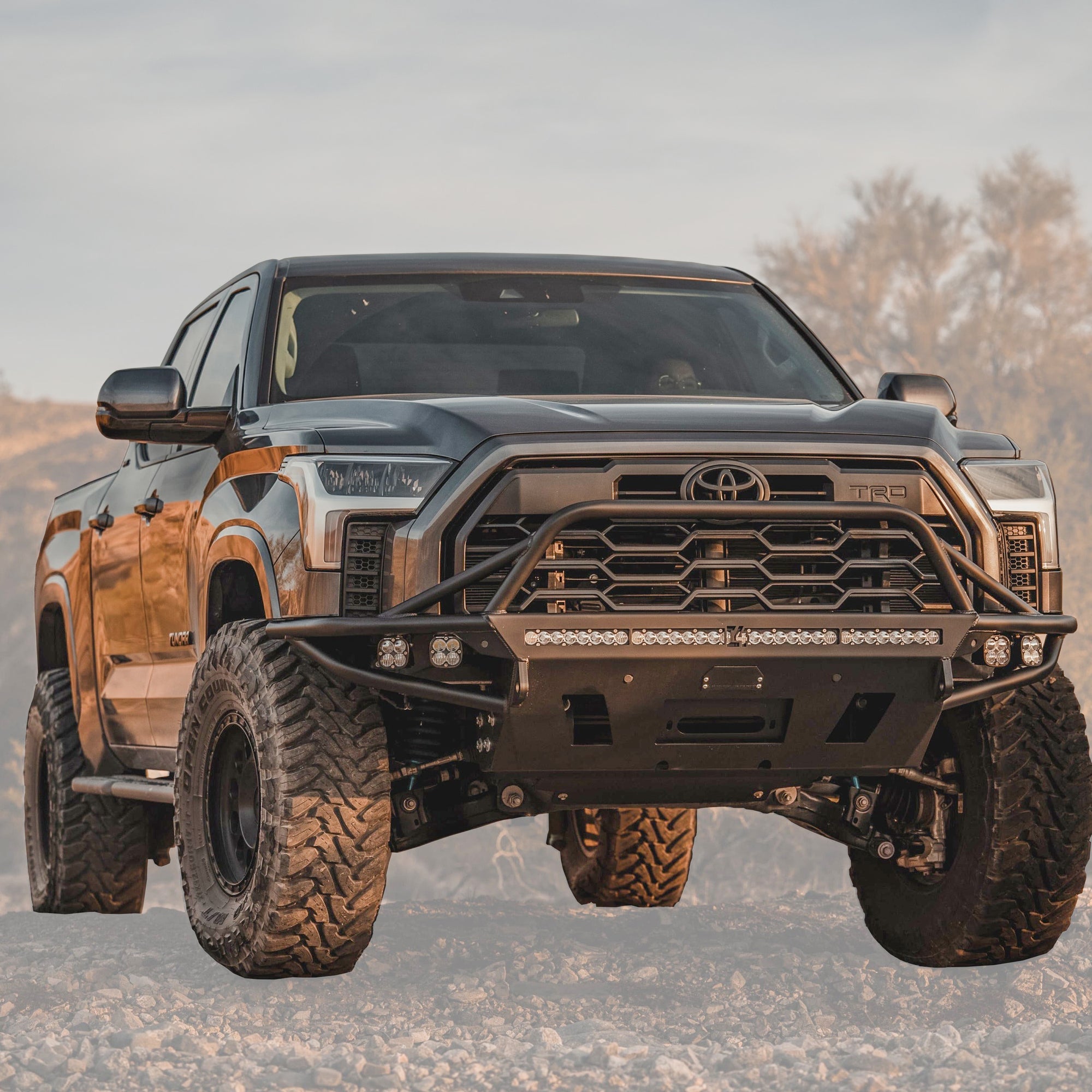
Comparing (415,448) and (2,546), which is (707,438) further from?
(2,546)

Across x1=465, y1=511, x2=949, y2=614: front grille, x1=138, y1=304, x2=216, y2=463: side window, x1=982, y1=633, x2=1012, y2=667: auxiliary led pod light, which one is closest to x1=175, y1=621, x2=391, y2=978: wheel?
x1=465, y1=511, x2=949, y2=614: front grille

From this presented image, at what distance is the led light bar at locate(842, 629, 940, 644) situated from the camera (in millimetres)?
5043

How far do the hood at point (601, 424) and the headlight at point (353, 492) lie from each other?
2.8 inches

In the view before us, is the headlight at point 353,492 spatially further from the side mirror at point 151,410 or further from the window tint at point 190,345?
the window tint at point 190,345

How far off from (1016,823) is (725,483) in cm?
158

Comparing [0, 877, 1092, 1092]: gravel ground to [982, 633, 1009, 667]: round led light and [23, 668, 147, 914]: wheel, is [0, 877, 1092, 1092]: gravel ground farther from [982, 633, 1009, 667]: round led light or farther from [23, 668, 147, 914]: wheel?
[982, 633, 1009, 667]: round led light

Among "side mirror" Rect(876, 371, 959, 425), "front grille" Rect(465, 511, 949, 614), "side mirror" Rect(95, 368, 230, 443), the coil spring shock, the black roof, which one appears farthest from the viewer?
the black roof

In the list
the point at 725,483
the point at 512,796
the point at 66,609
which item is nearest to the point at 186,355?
the point at 66,609

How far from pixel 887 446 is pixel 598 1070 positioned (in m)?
1.94

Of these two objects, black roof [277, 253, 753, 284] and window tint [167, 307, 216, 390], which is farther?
window tint [167, 307, 216, 390]

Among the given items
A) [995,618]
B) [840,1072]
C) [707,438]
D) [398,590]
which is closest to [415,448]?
[398,590]

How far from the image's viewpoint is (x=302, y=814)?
5.06 metres

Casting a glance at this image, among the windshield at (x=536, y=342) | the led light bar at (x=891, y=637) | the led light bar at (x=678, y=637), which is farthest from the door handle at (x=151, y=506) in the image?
the led light bar at (x=891, y=637)

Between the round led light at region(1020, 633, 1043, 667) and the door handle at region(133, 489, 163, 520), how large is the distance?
3.21 metres
